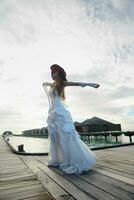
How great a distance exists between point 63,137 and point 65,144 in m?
0.14

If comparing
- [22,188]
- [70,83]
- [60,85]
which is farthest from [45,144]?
[22,188]

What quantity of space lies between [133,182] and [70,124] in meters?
1.66

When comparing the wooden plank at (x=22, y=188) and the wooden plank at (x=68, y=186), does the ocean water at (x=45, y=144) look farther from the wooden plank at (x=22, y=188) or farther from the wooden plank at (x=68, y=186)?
the wooden plank at (x=22, y=188)

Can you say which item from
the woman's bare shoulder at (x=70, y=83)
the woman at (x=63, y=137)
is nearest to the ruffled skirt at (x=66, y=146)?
the woman at (x=63, y=137)

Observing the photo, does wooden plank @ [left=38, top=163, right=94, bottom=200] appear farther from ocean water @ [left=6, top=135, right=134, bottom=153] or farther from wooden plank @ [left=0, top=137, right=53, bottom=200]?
ocean water @ [left=6, top=135, right=134, bottom=153]

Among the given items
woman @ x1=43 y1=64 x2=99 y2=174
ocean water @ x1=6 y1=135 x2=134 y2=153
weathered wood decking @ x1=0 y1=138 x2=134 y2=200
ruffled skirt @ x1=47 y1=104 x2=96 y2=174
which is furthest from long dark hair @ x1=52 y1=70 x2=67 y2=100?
ocean water @ x1=6 y1=135 x2=134 y2=153

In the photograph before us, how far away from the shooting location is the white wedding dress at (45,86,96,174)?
396 centimetres

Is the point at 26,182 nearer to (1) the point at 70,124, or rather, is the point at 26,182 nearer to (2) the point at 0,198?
(2) the point at 0,198

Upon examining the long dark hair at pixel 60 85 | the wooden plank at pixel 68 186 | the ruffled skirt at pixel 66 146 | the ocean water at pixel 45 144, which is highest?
the long dark hair at pixel 60 85

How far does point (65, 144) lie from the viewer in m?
4.12

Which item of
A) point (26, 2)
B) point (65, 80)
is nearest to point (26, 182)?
point (65, 80)

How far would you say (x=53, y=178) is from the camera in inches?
137

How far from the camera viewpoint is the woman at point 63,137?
3.97 m

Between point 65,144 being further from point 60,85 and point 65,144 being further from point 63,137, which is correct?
point 60,85
